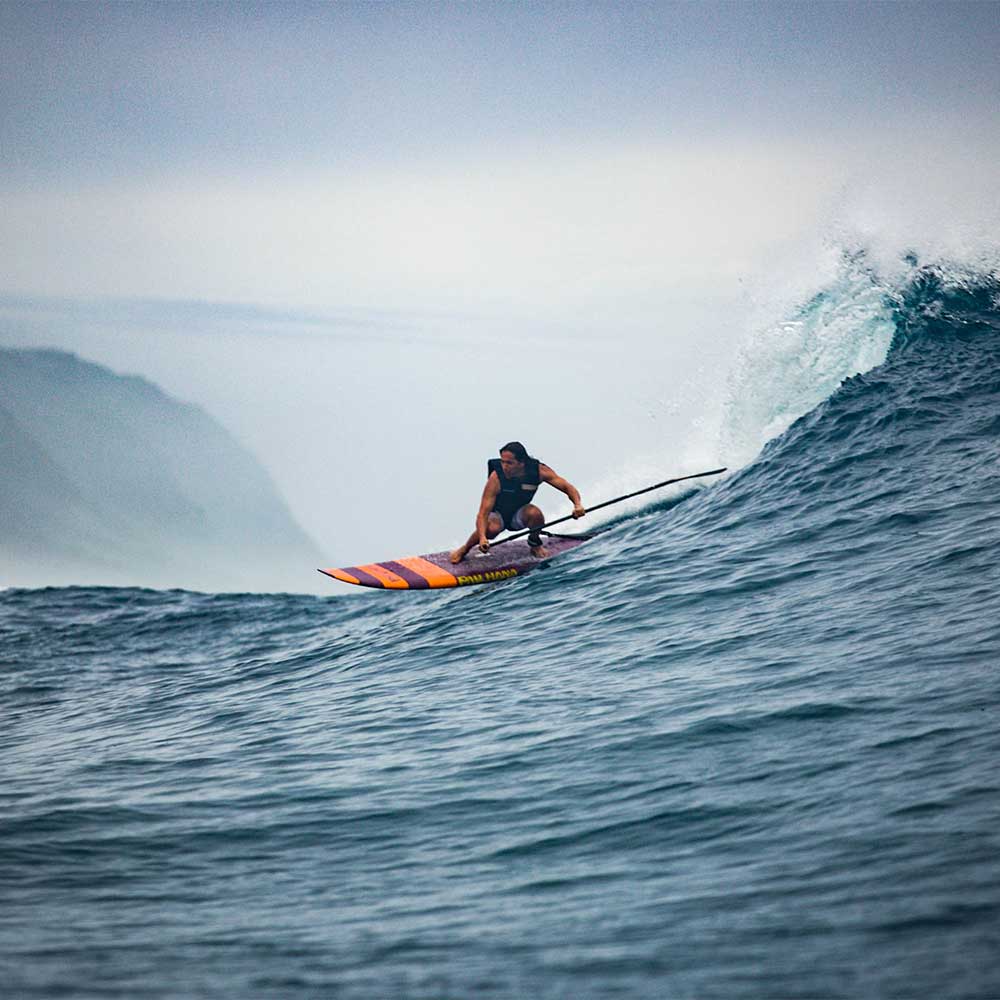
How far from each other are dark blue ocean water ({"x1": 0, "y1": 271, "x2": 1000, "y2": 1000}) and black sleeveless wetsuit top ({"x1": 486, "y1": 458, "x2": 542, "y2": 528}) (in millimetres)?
947

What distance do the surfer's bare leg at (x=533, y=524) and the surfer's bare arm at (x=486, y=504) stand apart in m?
0.44

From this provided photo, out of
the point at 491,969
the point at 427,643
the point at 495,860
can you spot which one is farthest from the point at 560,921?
the point at 427,643

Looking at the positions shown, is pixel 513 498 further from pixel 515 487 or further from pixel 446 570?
pixel 446 570

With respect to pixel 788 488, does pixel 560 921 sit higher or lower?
lower

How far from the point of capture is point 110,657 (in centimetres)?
1309

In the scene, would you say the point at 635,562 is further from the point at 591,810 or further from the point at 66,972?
the point at 66,972

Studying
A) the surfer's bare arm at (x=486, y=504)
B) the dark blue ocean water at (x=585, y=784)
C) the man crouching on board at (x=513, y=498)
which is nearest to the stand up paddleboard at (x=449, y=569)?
the man crouching on board at (x=513, y=498)

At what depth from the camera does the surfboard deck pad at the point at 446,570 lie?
1248 centimetres

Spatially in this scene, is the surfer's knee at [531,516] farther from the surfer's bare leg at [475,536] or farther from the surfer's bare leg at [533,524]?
the surfer's bare leg at [475,536]

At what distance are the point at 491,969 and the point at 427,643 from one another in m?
6.67

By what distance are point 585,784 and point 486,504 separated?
665cm

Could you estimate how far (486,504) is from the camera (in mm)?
12617

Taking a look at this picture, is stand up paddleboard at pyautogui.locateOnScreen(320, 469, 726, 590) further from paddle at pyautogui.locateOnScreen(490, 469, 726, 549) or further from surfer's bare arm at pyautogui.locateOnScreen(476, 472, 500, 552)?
surfer's bare arm at pyautogui.locateOnScreen(476, 472, 500, 552)

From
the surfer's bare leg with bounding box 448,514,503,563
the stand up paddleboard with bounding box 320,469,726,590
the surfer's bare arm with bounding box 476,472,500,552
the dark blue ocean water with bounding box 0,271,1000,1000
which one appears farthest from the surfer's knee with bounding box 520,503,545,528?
the dark blue ocean water with bounding box 0,271,1000,1000
